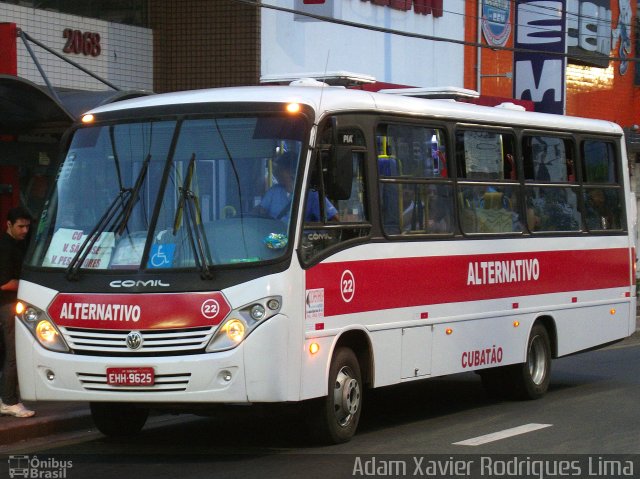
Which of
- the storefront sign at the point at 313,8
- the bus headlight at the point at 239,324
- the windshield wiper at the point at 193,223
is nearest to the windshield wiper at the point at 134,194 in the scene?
the windshield wiper at the point at 193,223

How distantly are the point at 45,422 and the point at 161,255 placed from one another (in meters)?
2.24

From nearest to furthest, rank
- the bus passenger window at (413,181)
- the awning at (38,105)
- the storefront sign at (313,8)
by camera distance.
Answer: the bus passenger window at (413,181) → the awning at (38,105) → the storefront sign at (313,8)

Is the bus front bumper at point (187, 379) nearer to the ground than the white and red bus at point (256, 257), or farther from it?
nearer to the ground

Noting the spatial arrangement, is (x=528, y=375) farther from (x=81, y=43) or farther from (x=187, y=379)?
(x=81, y=43)

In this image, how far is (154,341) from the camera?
9766 mm

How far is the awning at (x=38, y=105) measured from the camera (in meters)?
14.6

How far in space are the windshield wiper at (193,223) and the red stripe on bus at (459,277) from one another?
81 cm

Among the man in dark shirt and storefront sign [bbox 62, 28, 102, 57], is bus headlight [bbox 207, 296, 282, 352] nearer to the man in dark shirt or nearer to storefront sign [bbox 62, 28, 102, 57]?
the man in dark shirt

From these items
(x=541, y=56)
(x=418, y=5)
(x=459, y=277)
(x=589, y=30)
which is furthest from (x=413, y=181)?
(x=589, y=30)

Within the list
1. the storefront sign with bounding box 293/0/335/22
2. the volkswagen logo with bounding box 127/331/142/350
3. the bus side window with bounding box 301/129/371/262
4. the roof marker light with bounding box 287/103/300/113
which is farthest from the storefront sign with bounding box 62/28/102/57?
the volkswagen logo with bounding box 127/331/142/350

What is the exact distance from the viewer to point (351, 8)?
79.2 feet

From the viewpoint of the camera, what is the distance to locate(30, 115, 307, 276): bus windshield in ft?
32.8

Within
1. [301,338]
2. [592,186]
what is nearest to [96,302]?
[301,338]

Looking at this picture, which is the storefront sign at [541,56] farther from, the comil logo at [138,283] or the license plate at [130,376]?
the license plate at [130,376]
